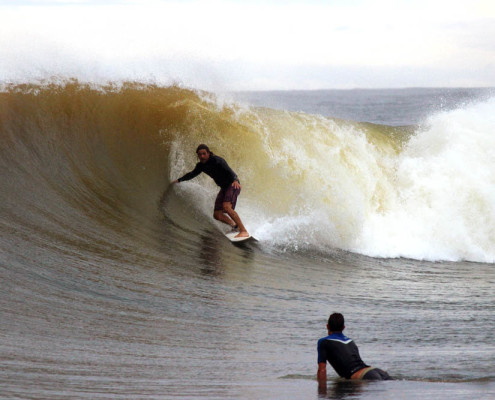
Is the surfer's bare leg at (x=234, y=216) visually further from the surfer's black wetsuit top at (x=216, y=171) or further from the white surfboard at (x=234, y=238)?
the surfer's black wetsuit top at (x=216, y=171)

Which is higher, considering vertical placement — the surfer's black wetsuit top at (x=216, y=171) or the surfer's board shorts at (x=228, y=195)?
the surfer's black wetsuit top at (x=216, y=171)

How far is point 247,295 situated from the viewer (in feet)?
23.9

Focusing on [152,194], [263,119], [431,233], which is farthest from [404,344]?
[263,119]

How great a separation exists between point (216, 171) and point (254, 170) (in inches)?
97.1

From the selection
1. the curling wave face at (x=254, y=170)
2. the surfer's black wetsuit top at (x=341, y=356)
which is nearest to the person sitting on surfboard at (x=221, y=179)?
the curling wave face at (x=254, y=170)

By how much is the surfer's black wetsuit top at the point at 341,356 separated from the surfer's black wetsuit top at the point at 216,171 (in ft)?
16.0

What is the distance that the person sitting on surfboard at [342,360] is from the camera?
468cm

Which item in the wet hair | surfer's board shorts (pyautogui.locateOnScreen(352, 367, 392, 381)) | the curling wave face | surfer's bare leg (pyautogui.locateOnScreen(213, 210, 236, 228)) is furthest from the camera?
the curling wave face

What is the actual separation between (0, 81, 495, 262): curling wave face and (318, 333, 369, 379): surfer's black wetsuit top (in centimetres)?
459

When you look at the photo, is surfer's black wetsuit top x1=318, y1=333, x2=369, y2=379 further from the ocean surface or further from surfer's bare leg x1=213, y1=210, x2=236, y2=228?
surfer's bare leg x1=213, y1=210, x2=236, y2=228

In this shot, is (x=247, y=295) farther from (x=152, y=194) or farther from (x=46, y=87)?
(x=46, y=87)

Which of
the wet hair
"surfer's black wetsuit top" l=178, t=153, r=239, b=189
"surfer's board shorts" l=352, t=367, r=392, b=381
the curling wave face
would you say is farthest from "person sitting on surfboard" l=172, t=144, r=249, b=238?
"surfer's board shorts" l=352, t=367, r=392, b=381

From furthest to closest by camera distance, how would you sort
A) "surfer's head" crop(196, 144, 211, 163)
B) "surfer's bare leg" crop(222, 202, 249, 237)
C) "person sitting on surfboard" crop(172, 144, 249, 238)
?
"surfer's bare leg" crop(222, 202, 249, 237), "person sitting on surfboard" crop(172, 144, 249, 238), "surfer's head" crop(196, 144, 211, 163)

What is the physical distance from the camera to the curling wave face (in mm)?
10148
